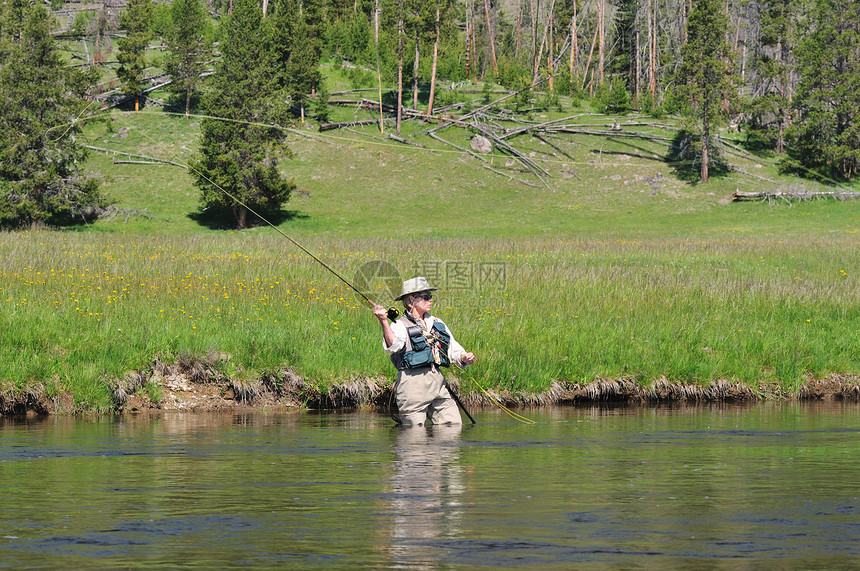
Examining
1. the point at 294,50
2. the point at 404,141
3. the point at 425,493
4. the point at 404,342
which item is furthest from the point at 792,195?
the point at 425,493

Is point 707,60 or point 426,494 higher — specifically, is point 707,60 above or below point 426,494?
above

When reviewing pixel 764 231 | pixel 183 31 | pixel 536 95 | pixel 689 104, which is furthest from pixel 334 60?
pixel 764 231

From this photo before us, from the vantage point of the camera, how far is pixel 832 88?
216 ft

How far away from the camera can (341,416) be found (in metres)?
12.2

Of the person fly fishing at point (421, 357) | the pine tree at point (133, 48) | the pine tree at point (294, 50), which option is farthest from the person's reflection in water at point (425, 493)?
the pine tree at point (133, 48)

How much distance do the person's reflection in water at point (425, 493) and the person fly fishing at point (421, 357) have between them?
22 cm

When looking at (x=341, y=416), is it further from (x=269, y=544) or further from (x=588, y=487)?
(x=269, y=544)

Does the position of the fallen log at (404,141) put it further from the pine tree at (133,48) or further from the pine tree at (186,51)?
the pine tree at (133,48)

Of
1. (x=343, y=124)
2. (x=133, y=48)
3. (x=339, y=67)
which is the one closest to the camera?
(x=133, y=48)

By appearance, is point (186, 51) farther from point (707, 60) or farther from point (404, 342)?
point (404, 342)

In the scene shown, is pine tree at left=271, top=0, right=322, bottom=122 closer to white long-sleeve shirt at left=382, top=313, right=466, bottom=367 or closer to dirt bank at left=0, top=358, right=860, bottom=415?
dirt bank at left=0, top=358, right=860, bottom=415

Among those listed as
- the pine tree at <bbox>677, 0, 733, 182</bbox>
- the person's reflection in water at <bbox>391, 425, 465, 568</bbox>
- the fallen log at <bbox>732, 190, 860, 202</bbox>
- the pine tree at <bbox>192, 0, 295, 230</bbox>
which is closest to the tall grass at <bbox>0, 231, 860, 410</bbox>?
the person's reflection in water at <bbox>391, 425, 465, 568</bbox>

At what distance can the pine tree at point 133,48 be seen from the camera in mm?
64250

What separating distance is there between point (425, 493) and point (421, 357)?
2865 millimetres
